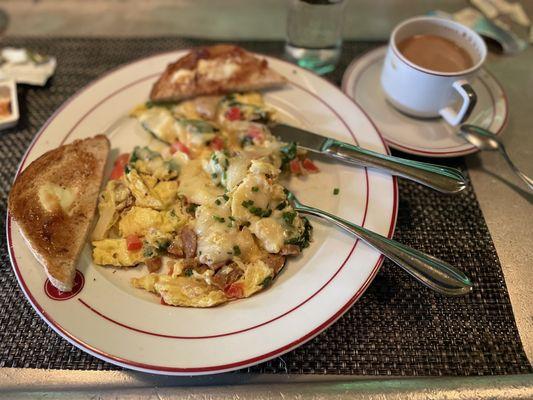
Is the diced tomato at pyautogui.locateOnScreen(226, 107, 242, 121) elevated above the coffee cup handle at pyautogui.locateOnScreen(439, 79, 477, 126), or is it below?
below

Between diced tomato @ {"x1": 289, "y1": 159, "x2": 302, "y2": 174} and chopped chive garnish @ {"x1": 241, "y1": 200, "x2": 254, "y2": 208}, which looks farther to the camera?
diced tomato @ {"x1": 289, "y1": 159, "x2": 302, "y2": 174}

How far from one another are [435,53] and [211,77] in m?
1.28

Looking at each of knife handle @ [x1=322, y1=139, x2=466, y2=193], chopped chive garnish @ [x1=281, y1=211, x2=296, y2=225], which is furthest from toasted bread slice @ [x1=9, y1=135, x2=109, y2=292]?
knife handle @ [x1=322, y1=139, x2=466, y2=193]

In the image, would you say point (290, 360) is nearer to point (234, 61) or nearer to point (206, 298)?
point (206, 298)

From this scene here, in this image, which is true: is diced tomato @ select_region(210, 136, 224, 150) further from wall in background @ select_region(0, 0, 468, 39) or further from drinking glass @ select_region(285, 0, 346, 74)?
wall in background @ select_region(0, 0, 468, 39)

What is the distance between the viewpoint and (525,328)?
1.84 m

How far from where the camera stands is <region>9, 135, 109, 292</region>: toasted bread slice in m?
1.83

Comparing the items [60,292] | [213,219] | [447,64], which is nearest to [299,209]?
[213,219]

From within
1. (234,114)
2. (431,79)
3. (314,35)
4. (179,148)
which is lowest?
(179,148)

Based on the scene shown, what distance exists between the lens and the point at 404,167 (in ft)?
6.75

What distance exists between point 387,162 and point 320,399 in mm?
1097

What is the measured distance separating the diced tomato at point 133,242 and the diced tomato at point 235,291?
0.45 m

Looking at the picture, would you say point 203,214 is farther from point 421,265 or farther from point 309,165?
point 421,265

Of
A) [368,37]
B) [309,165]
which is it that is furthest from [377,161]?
[368,37]
